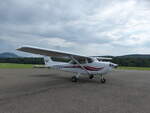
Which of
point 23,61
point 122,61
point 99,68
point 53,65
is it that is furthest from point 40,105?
point 23,61

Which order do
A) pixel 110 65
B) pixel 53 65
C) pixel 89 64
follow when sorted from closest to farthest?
pixel 110 65 < pixel 89 64 < pixel 53 65

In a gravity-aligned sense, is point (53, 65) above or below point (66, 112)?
above

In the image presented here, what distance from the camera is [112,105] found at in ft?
15.6

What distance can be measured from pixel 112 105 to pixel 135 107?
700 millimetres

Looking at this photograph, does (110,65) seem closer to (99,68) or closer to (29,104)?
(99,68)

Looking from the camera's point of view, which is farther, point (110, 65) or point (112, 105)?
point (110, 65)

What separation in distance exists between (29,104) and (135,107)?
3373 mm

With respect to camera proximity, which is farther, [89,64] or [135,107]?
[89,64]

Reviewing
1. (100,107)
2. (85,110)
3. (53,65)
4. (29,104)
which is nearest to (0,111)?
(29,104)

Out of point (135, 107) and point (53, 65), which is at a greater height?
point (53, 65)

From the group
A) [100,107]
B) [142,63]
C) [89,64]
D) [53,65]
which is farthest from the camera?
[142,63]

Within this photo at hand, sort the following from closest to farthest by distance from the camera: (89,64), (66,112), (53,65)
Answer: (66,112) → (89,64) → (53,65)

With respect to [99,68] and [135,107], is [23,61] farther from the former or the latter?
[135,107]

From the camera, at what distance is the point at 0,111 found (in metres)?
4.05
